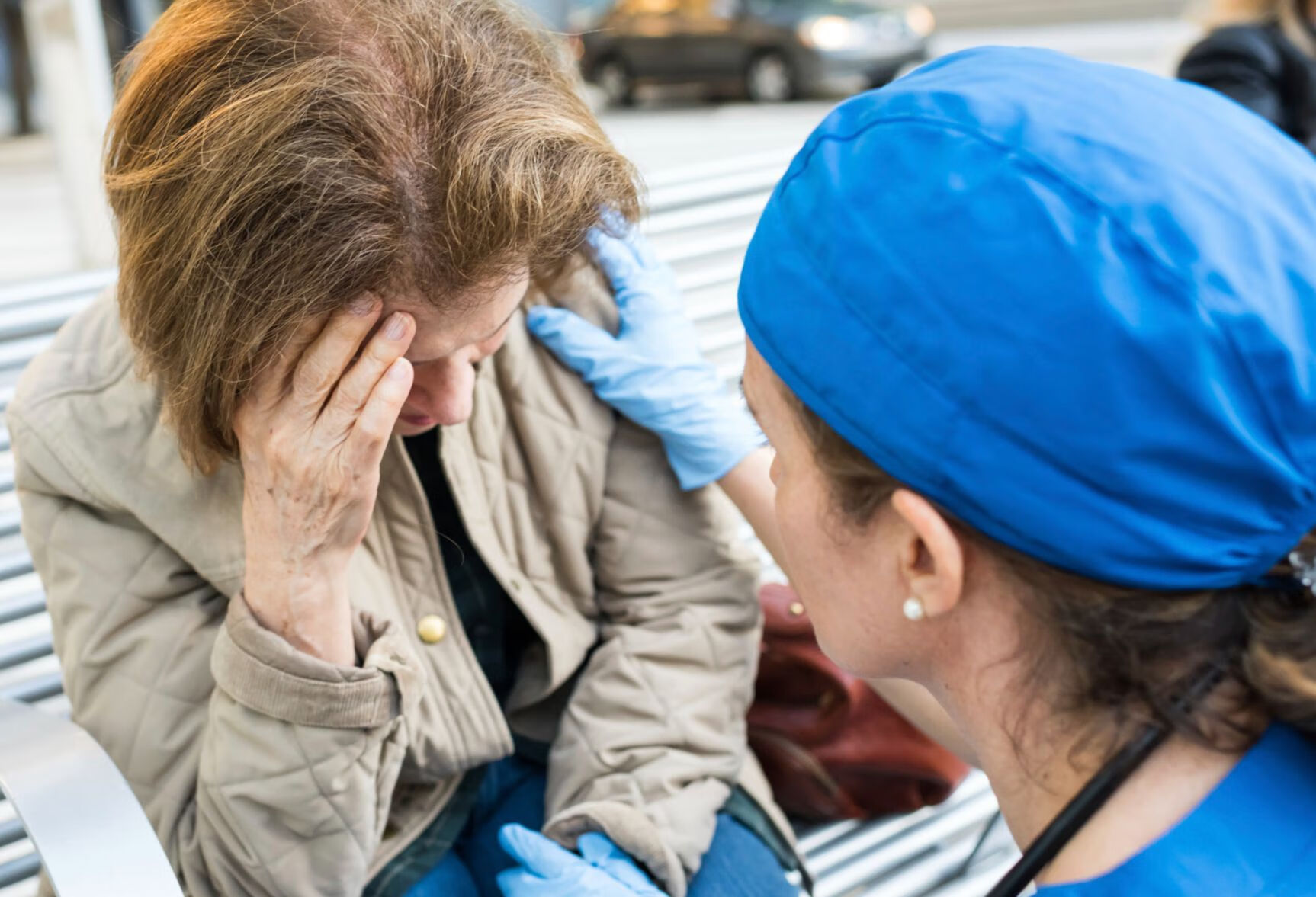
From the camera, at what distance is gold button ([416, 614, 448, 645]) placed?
59.0 inches

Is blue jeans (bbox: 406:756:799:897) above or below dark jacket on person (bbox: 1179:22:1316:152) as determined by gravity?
below

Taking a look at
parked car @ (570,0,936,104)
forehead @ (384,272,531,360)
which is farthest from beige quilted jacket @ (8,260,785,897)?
parked car @ (570,0,936,104)

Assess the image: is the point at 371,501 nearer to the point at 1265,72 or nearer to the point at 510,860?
the point at 510,860

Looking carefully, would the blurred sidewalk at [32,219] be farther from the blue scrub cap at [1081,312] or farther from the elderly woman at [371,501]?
the blue scrub cap at [1081,312]

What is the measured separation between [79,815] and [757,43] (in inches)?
426

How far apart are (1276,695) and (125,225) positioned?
109cm

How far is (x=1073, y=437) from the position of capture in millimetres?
848

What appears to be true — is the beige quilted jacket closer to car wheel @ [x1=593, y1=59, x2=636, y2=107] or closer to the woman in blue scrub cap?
the woman in blue scrub cap

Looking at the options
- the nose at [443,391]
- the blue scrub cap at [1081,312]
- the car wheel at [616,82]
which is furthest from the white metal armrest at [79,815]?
the car wheel at [616,82]

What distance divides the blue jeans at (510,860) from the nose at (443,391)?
0.54 meters

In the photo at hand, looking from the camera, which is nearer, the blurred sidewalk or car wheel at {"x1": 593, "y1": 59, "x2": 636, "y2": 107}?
the blurred sidewalk

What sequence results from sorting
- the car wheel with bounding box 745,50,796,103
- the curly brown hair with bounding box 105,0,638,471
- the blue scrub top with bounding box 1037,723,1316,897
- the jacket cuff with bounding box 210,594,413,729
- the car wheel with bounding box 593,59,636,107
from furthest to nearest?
the car wheel with bounding box 593,59,636,107 < the car wheel with bounding box 745,50,796,103 < the jacket cuff with bounding box 210,594,413,729 < the curly brown hair with bounding box 105,0,638,471 < the blue scrub top with bounding box 1037,723,1316,897

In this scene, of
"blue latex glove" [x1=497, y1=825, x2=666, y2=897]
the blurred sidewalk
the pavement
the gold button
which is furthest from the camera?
the blurred sidewalk

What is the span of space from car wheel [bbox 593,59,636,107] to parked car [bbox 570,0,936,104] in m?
0.04
